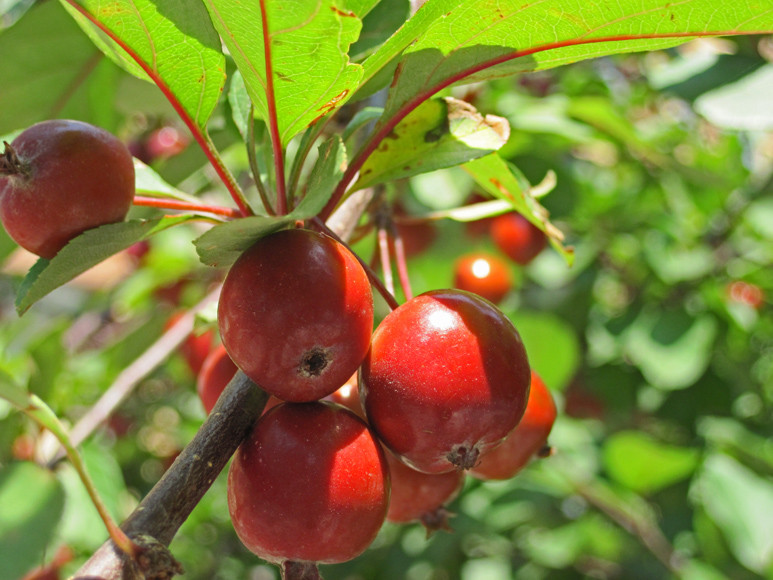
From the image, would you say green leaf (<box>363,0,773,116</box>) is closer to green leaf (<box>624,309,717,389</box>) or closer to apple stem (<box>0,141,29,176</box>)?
apple stem (<box>0,141,29,176</box>)

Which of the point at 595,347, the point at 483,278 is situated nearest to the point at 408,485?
the point at 483,278

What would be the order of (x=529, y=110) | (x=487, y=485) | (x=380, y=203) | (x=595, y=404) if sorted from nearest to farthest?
(x=380, y=203) < (x=529, y=110) < (x=487, y=485) < (x=595, y=404)

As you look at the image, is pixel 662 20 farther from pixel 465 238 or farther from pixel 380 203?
pixel 465 238

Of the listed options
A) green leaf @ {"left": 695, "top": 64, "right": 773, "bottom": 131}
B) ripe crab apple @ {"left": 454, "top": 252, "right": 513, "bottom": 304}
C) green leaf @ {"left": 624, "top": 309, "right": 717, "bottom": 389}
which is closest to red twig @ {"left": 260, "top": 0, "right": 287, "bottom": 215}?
ripe crab apple @ {"left": 454, "top": 252, "right": 513, "bottom": 304}

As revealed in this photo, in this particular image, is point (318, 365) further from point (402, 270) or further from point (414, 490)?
point (402, 270)

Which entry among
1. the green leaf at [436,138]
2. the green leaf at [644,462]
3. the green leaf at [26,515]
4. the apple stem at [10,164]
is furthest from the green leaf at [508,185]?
the green leaf at [644,462]

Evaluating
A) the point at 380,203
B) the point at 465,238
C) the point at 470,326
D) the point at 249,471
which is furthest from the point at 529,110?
the point at 249,471
